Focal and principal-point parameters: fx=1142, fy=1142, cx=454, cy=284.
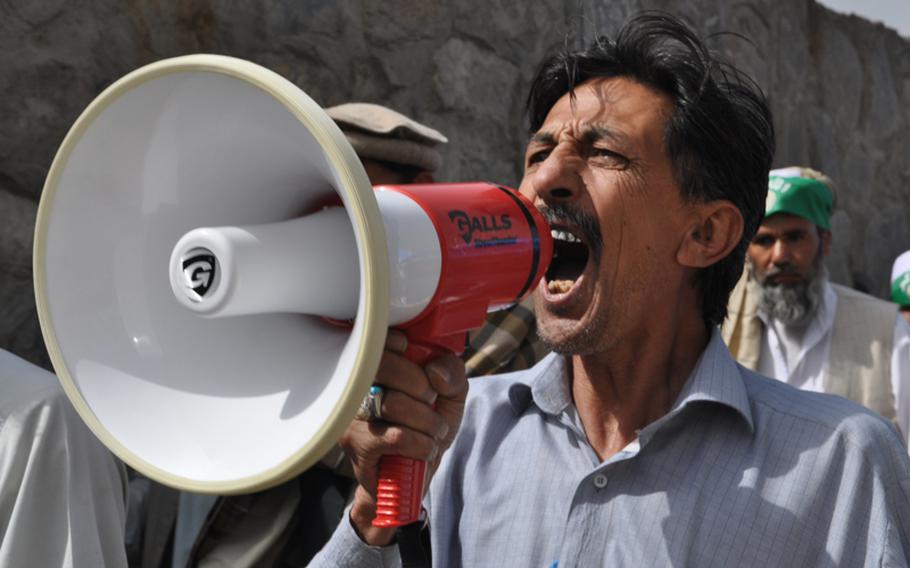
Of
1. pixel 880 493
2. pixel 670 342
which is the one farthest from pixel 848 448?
pixel 670 342

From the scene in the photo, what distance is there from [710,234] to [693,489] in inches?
16.3

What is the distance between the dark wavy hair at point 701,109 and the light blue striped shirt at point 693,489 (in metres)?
0.21

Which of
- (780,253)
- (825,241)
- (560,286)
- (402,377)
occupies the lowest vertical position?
(402,377)

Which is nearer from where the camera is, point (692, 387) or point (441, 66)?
point (692, 387)

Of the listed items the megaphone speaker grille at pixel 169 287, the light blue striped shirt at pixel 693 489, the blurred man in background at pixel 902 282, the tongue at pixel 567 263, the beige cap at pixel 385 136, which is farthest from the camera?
the blurred man in background at pixel 902 282

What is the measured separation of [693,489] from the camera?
1.50 metres

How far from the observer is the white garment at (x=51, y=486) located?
5.66 feet

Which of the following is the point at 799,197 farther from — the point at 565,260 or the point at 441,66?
the point at 565,260

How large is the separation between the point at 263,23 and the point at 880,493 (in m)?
2.11

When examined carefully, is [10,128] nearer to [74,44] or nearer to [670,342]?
[74,44]

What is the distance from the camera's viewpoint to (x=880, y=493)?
4.67ft

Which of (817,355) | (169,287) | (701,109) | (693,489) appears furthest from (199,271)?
(817,355)

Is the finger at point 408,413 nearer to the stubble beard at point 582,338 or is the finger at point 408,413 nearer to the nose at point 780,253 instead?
the stubble beard at point 582,338

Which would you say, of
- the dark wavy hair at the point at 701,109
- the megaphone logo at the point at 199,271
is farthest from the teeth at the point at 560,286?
the megaphone logo at the point at 199,271
